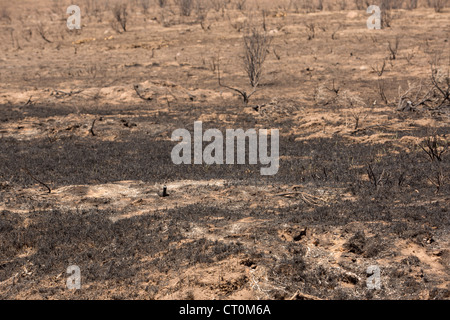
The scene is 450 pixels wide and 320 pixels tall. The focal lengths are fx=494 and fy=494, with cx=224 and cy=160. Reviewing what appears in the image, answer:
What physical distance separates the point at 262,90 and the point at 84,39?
36.1 feet

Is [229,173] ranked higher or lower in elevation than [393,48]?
lower

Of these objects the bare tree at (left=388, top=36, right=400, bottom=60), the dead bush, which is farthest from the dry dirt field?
the dead bush

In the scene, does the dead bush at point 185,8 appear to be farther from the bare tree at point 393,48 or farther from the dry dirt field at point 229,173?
the bare tree at point 393,48

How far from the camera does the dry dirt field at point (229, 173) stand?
4.76 m

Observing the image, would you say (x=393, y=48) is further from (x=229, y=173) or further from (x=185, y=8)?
(x=229, y=173)

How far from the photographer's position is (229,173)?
8.30m

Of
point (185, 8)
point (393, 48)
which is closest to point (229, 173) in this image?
point (393, 48)

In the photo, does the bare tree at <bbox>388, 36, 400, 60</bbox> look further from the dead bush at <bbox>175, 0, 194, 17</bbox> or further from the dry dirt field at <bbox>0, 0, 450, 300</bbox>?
the dead bush at <bbox>175, 0, 194, 17</bbox>

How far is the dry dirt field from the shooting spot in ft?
15.6

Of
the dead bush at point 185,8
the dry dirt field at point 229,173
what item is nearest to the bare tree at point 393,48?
the dry dirt field at point 229,173

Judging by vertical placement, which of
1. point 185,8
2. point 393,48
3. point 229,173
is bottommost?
point 229,173

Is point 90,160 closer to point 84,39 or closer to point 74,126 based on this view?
→ point 74,126
